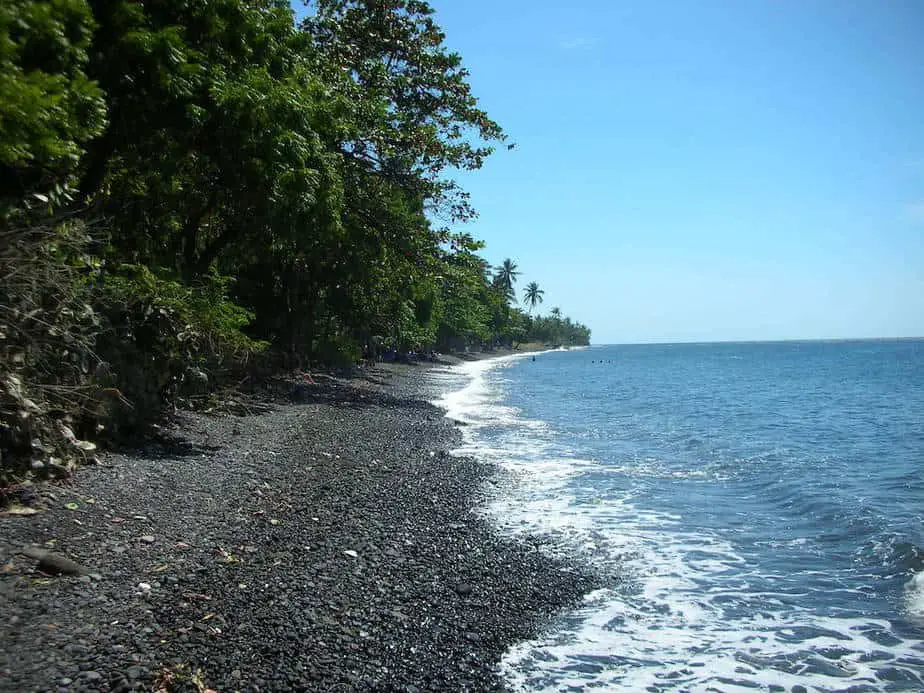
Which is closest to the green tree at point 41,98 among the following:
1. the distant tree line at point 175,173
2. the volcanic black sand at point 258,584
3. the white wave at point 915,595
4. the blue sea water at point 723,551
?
the distant tree line at point 175,173

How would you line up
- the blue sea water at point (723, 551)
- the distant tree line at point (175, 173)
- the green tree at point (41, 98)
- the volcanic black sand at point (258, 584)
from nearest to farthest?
the volcanic black sand at point (258, 584) < the green tree at point (41, 98) < the blue sea water at point (723, 551) < the distant tree line at point (175, 173)

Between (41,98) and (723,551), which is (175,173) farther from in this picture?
(723,551)

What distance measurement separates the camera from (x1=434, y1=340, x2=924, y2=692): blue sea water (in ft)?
17.5

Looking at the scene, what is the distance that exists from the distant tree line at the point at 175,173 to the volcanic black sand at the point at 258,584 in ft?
4.99

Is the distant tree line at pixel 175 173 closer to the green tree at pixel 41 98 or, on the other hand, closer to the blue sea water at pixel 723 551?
the green tree at pixel 41 98

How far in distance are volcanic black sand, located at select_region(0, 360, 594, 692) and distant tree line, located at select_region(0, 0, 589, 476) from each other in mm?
1522

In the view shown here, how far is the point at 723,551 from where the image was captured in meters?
8.58

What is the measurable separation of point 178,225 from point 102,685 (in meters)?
15.3

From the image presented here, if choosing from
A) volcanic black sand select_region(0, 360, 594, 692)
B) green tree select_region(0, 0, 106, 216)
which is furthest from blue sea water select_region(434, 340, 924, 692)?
green tree select_region(0, 0, 106, 216)

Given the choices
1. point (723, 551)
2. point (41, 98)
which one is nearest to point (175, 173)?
point (41, 98)

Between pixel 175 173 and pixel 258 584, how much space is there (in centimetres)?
1011

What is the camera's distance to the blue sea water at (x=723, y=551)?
210 inches

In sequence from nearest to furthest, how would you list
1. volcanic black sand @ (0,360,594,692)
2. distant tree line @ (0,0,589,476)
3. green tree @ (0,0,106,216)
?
volcanic black sand @ (0,360,594,692) → green tree @ (0,0,106,216) → distant tree line @ (0,0,589,476)

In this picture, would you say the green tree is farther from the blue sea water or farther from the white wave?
the white wave
